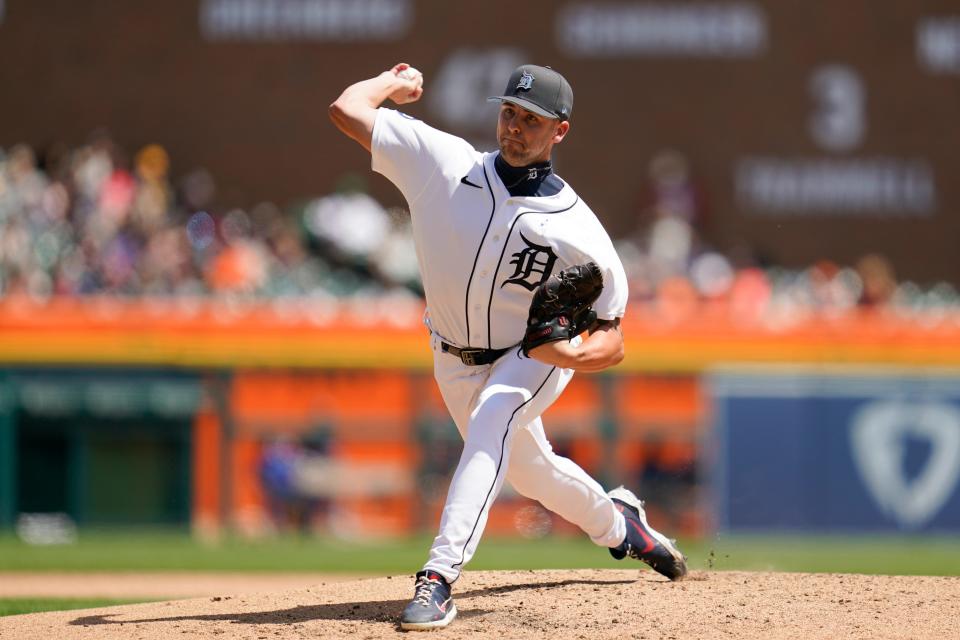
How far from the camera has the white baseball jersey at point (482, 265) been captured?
5125 millimetres

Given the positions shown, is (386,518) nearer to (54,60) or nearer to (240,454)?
(240,454)

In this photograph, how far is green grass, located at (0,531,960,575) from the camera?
9.77 meters

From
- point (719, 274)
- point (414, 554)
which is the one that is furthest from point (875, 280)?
point (414, 554)

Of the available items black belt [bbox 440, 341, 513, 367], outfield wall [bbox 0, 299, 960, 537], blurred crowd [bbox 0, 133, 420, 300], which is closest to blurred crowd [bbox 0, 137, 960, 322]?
blurred crowd [bbox 0, 133, 420, 300]

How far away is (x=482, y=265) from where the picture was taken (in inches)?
203

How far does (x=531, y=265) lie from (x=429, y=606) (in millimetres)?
1114

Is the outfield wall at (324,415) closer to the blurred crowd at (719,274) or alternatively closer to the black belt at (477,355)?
the blurred crowd at (719,274)

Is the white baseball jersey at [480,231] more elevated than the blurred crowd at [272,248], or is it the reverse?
the white baseball jersey at [480,231]

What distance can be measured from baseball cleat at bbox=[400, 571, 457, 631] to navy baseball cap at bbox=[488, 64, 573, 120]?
1.48 metres

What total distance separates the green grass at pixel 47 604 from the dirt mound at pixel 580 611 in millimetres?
913

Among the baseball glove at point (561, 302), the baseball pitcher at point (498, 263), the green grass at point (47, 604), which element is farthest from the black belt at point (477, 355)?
the green grass at point (47, 604)

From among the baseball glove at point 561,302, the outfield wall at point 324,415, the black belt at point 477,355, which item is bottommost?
the outfield wall at point 324,415

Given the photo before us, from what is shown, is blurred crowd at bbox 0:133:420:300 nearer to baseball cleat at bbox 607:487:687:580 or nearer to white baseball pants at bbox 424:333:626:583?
baseball cleat at bbox 607:487:687:580

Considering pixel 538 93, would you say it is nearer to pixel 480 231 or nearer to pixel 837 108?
pixel 480 231
